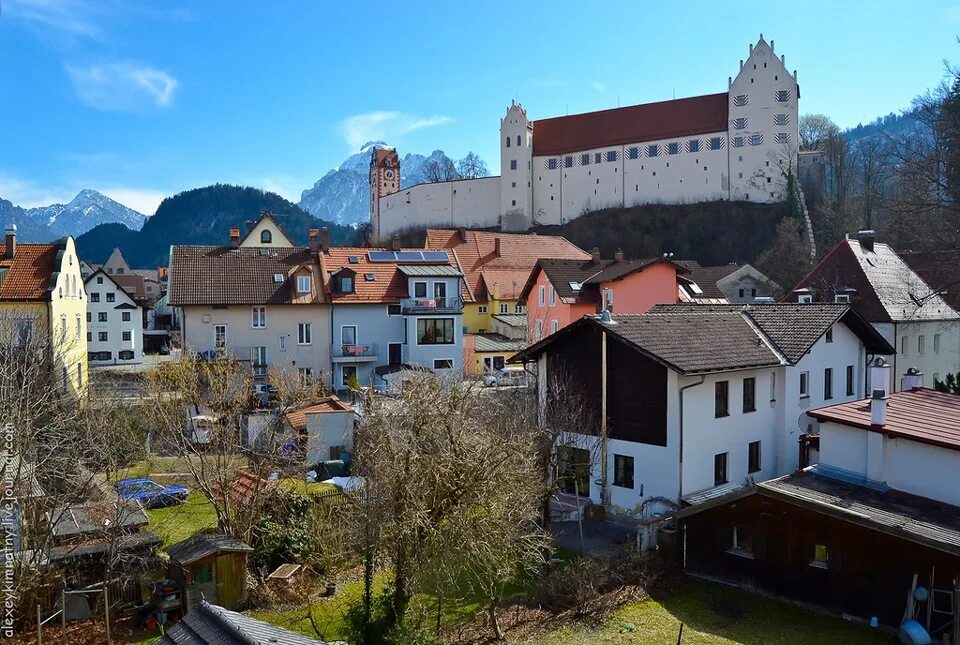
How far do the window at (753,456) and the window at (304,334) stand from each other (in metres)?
23.8

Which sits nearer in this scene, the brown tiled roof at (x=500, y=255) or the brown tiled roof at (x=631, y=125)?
the brown tiled roof at (x=500, y=255)

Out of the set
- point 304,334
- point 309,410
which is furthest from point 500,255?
point 309,410

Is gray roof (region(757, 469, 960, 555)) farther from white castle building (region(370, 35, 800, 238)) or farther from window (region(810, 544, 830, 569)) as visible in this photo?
white castle building (region(370, 35, 800, 238))

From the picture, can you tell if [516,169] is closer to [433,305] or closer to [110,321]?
[110,321]

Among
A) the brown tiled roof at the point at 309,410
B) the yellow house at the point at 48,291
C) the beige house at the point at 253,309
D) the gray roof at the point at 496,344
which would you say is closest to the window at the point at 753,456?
the brown tiled roof at the point at 309,410

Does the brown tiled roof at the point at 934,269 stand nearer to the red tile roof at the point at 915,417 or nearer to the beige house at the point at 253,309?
the red tile roof at the point at 915,417

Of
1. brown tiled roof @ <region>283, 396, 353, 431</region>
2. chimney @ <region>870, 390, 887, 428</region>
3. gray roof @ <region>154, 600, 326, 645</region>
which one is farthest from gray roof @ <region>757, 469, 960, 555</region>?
brown tiled roof @ <region>283, 396, 353, 431</region>

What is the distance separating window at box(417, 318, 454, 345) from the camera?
3947 centimetres

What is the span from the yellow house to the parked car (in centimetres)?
1649

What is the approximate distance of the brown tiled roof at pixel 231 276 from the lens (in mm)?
37938

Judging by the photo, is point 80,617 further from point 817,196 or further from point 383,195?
point 383,195

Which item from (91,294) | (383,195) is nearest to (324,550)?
(91,294)

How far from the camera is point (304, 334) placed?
3912cm

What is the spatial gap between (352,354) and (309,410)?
11.4 metres
